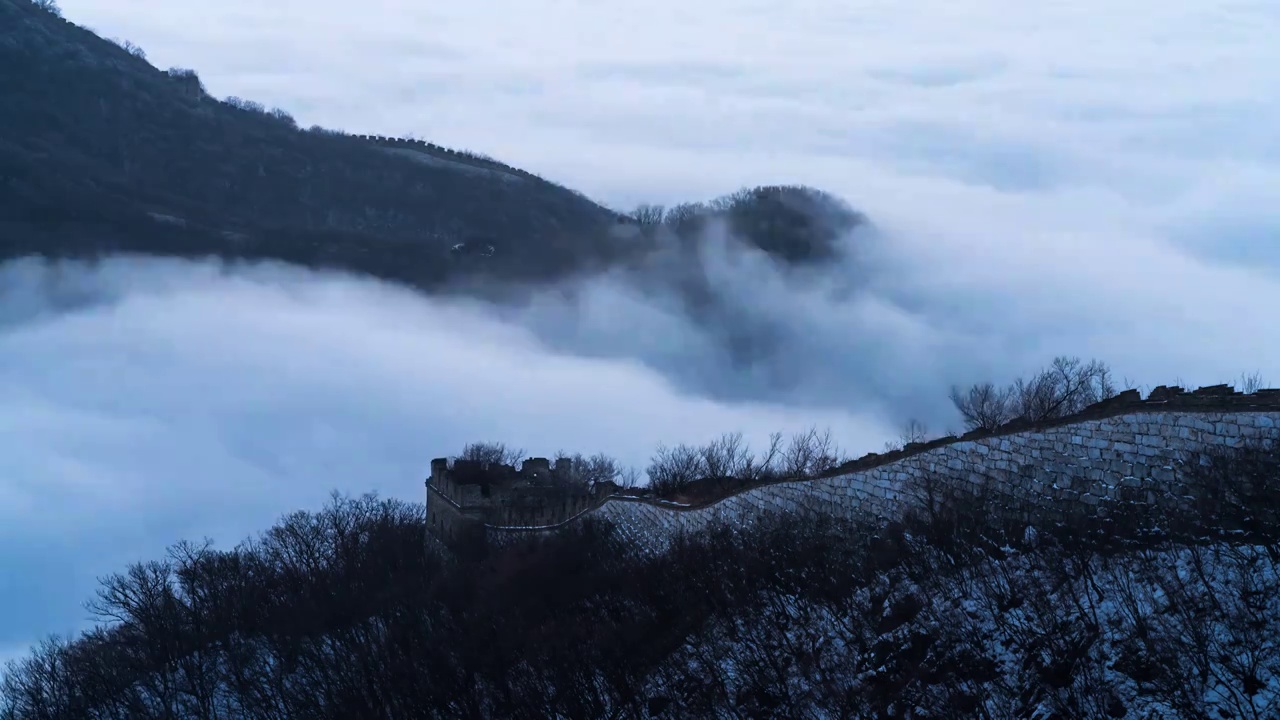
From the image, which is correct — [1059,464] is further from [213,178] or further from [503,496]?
[213,178]

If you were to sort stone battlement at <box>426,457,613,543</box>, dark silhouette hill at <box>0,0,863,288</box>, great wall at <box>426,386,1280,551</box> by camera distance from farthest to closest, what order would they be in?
1. dark silhouette hill at <box>0,0,863,288</box>
2. stone battlement at <box>426,457,613,543</box>
3. great wall at <box>426,386,1280,551</box>

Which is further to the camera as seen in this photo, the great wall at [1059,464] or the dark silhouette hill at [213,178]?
the dark silhouette hill at [213,178]

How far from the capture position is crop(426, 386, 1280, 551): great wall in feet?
62.8

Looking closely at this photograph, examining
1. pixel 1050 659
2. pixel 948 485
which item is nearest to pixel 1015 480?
pixel 948 485

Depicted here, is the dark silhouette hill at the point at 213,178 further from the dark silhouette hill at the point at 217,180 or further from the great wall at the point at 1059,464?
the great wall at the point at 1059,464

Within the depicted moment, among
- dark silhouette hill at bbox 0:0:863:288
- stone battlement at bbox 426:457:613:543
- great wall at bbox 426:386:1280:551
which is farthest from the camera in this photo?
dark silhouette hill at bbox 0:0:863:288

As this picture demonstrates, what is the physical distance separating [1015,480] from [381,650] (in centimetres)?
1893

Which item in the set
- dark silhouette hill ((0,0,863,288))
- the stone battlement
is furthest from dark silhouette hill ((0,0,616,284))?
the stone battlement

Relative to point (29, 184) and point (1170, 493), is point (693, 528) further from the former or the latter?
point (29, 184)

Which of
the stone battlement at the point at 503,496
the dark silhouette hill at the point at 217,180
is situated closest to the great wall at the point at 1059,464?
the stone battlement at the point at 503,496

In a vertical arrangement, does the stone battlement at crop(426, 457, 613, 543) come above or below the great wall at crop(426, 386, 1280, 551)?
below

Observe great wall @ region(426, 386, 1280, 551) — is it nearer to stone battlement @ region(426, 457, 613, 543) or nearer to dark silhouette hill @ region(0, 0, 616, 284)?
stone battlement @ region(426, 457, 613, 543)

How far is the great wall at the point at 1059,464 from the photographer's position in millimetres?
19156

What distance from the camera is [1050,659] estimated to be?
56.3 ft
